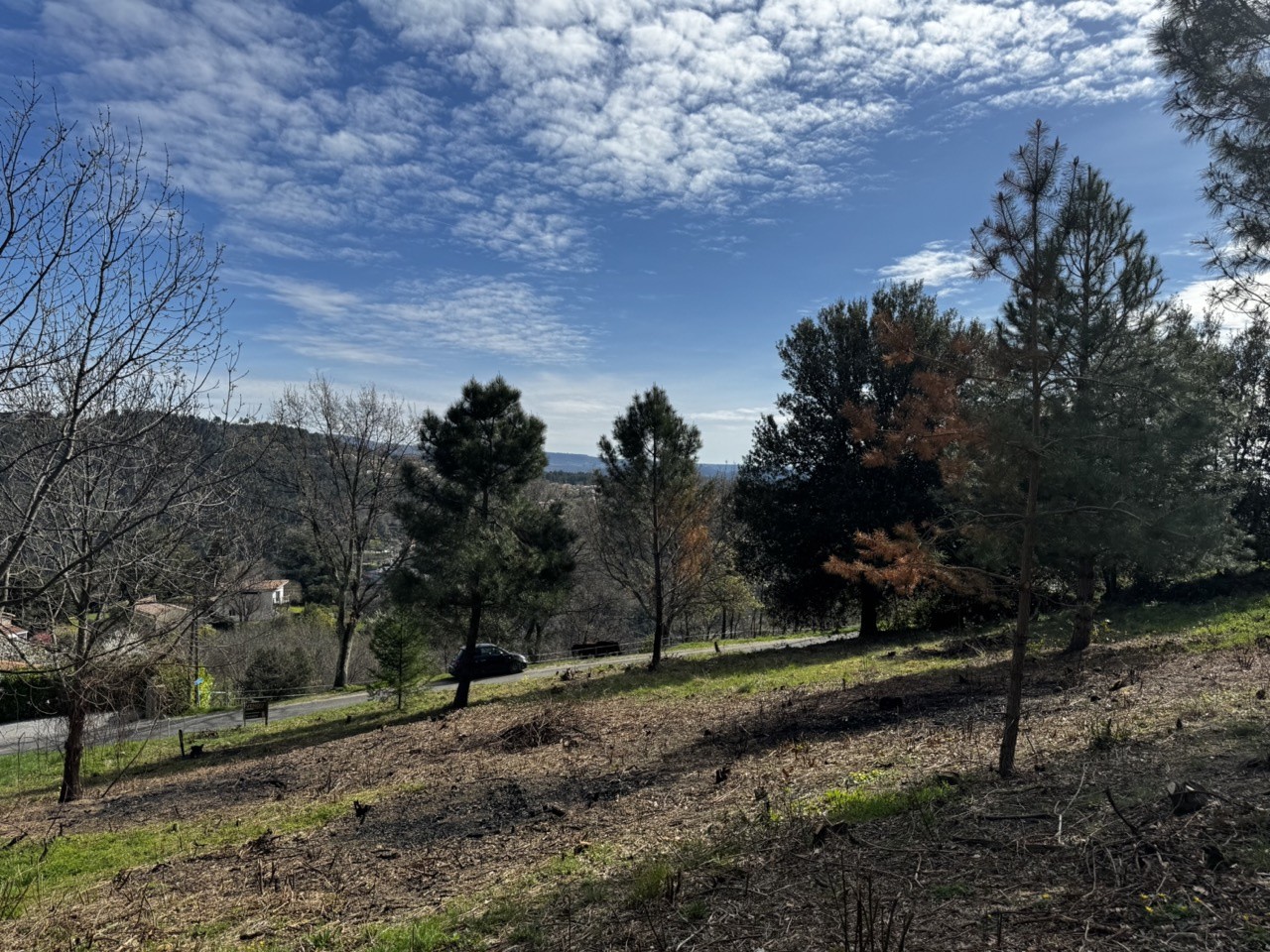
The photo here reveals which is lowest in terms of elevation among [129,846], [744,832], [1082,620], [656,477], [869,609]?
[129,846]

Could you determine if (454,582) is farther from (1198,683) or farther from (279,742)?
(1198,683)

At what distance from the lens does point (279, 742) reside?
1606 cm

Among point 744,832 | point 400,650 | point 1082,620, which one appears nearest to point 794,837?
point 744,832

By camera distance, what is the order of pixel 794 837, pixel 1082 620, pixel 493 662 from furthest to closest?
pixel 493 662 < pixel 1082 620 < pixel 794 837

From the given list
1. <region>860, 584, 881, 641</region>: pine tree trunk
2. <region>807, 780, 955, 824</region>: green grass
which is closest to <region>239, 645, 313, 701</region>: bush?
<region>860, 584, 881, 641</region>: pine tree trunk

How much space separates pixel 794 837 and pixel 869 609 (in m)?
18.1

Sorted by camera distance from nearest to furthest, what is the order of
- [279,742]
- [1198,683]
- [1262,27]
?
[1262,27] < [1198,683] < [279,742]

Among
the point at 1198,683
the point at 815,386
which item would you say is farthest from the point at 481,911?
the point at 815,386

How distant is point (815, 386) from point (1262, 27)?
50.7ft

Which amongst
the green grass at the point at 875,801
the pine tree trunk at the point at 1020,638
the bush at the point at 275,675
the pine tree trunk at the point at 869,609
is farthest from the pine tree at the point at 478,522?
the pine tree trunk at the point at 1020,638

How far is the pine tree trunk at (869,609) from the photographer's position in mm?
21094

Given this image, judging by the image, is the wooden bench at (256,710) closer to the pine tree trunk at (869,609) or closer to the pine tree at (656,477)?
the pine tree at (656,477)

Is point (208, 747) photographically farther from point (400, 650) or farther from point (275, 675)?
point (275, 675)

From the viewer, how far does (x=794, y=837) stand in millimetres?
4734
